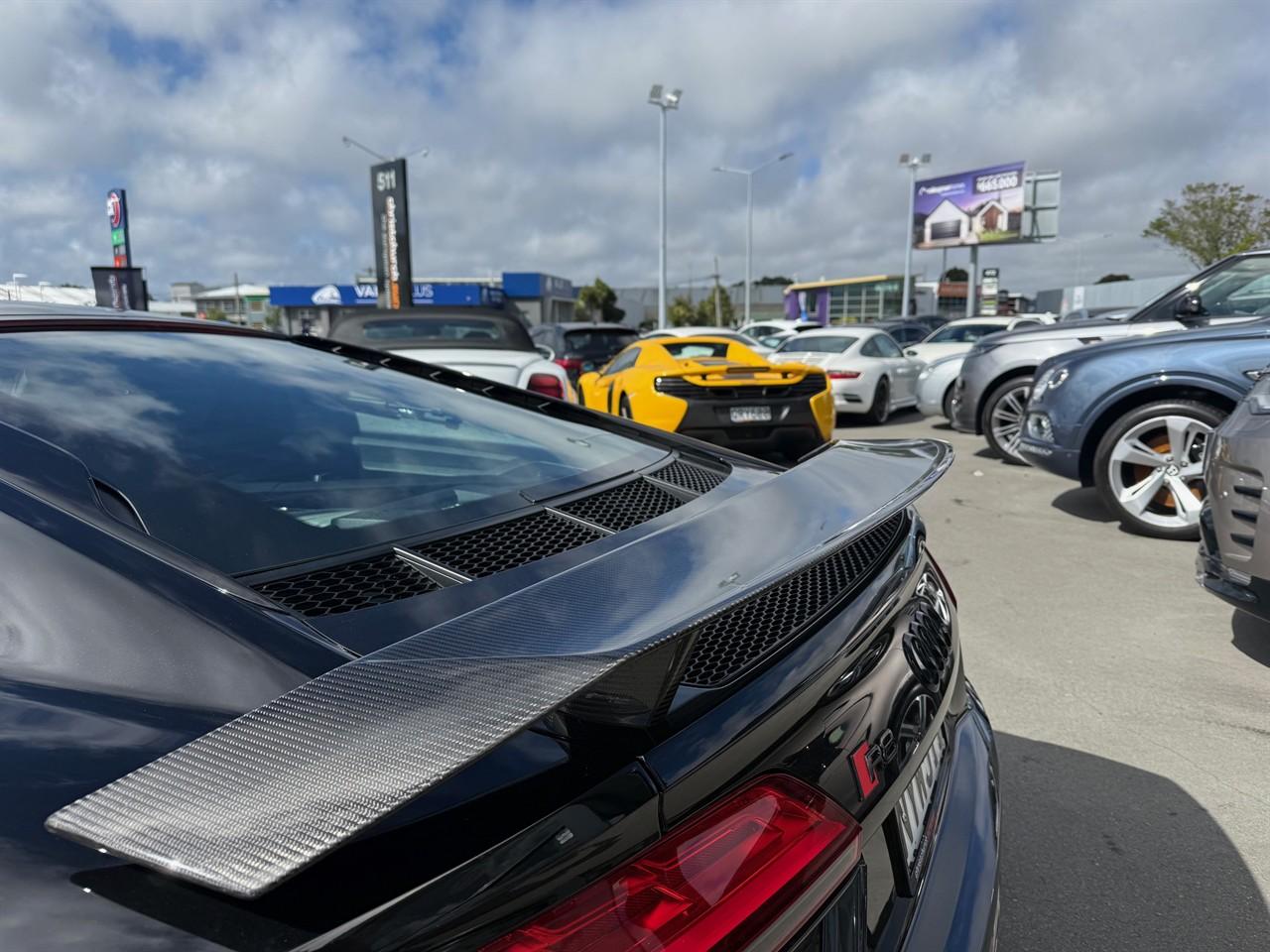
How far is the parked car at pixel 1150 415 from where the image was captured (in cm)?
511

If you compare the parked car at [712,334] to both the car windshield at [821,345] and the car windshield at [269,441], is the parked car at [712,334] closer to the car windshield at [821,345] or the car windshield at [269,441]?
the car windshield at [821,345]

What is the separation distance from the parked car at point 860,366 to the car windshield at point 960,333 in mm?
3077

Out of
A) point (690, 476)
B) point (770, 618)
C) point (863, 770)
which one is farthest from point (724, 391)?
point (863, 770)

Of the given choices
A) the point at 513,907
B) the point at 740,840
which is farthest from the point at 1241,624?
the point at 513,907

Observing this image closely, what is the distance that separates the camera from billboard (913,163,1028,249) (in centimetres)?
4166

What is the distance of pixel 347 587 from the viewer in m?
1.21

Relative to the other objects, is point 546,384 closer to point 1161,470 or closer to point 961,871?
point 1161,470

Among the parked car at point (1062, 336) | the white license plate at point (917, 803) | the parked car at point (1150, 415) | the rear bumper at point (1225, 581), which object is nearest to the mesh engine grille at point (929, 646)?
the white license plate at point (917, 803)

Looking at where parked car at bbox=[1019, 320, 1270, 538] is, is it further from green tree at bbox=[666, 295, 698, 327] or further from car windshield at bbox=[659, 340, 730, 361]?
green tree at bbox=[666, 295, 698, 327]

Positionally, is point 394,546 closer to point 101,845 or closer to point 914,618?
point 101,845

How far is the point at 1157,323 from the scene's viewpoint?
6723 millimetres

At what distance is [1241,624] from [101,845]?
179 inches

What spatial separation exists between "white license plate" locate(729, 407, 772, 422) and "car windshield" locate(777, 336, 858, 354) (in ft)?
15.5

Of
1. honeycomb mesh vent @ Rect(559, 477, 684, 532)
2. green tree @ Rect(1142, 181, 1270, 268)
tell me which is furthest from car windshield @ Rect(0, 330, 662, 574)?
green tree @ Rect(1142, 181, 1270, 268)
